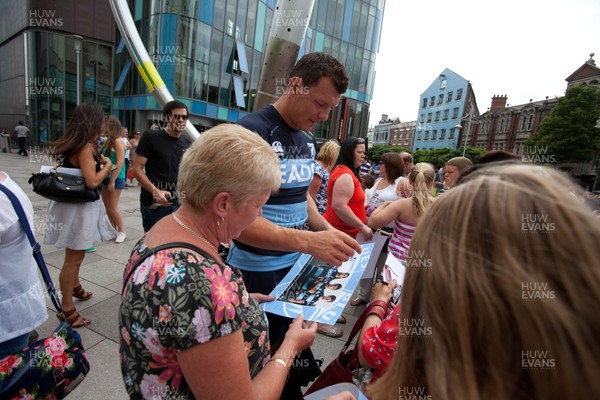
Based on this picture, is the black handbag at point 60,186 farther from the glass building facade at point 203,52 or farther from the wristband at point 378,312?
the glass building facade at point 203,52

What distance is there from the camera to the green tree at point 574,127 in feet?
98.7

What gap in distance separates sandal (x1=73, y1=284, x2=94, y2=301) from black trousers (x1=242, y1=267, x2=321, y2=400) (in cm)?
248

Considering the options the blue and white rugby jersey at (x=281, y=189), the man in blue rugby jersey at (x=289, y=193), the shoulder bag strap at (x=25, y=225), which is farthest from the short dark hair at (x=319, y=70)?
the shoulder bag strap at (x=25, y=225)

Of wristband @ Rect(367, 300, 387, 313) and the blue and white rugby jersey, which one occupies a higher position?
the blue and white rugby jersey

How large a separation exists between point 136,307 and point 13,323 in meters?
1.19

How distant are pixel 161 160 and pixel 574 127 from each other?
40.4m

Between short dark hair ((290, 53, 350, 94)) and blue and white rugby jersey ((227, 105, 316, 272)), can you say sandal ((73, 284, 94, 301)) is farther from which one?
short dark hair ((290, 53, 350, 94))

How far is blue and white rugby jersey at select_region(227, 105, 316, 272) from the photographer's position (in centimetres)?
176

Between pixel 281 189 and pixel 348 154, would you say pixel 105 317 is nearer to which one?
pixel 281 189

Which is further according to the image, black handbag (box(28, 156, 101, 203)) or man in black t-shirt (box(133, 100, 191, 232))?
man in black t-shirt (box(133, 100, 191, 232))

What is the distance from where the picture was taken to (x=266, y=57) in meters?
2.38

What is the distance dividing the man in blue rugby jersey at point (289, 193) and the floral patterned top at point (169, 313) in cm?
59

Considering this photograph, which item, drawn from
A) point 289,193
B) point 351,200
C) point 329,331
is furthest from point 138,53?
point 329,331

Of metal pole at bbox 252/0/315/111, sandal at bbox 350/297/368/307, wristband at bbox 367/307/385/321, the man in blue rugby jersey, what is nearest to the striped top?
sandal at bbox 350/297/368/307
